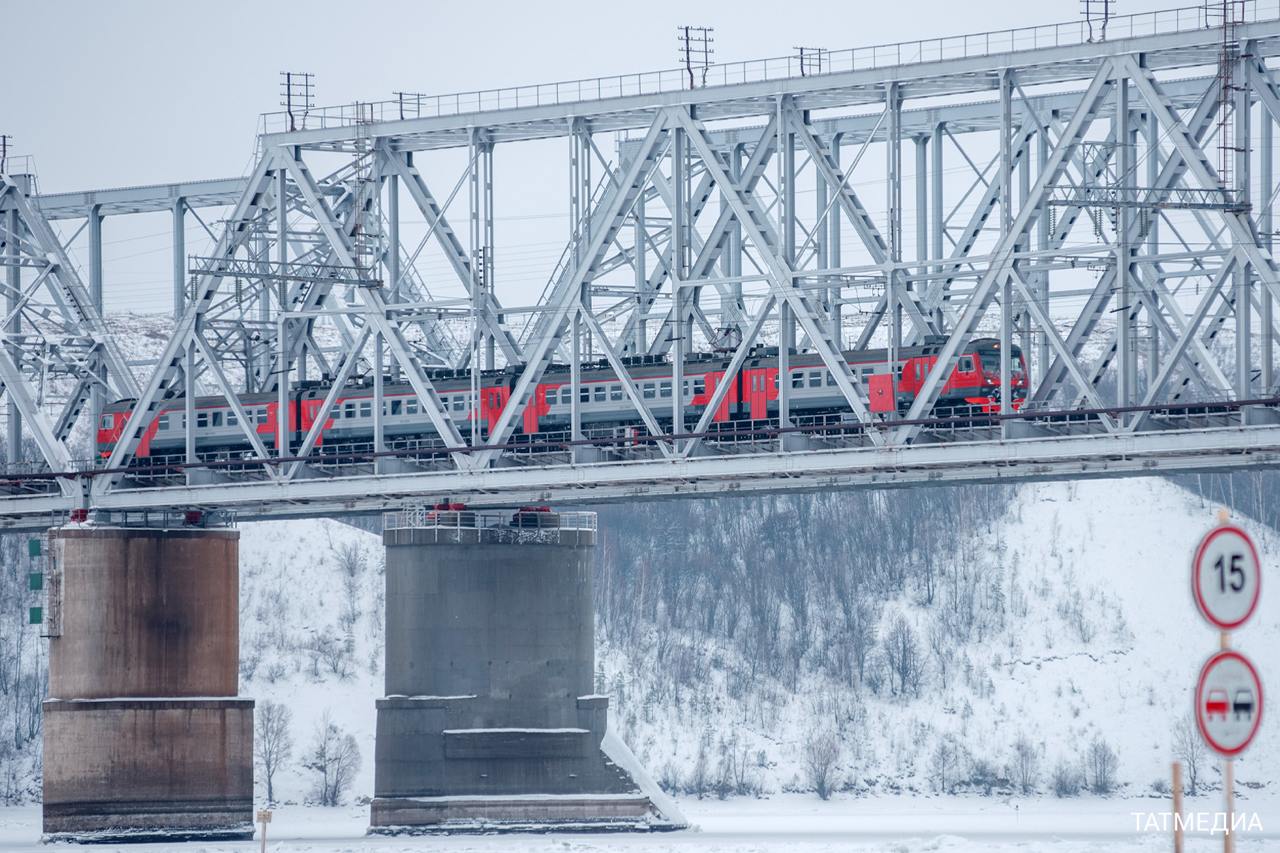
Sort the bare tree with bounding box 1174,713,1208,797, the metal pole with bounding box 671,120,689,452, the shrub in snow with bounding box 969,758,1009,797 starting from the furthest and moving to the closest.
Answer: the shrub in snow with bounding box 969,758,1009,797, the bare tree with bounding box 1174,713,1208,797, the metal pole with bounding box 671,120,689,452

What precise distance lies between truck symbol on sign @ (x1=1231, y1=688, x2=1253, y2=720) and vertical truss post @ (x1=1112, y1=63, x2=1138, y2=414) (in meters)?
41.9

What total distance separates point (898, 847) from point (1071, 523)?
8488 cm

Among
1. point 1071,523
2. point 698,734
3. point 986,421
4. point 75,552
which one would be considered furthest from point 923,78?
point 1071,523

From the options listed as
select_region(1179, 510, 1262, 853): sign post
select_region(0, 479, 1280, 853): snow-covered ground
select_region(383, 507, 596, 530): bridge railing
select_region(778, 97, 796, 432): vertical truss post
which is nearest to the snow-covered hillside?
select_region(0, 479, 1280, 853): snow-covered ground

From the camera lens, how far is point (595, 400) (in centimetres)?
8181

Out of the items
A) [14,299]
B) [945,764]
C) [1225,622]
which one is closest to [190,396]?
[14,299]

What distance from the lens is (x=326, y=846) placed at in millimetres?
75625

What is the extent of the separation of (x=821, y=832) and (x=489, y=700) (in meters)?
16.5

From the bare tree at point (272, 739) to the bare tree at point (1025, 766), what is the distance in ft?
133

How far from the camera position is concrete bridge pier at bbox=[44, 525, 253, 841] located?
7875cm

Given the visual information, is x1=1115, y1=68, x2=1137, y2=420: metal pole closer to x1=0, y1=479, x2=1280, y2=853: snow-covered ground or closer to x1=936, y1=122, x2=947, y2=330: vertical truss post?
x1=936, y1=122, x2=947, y2=330: vertical truss post

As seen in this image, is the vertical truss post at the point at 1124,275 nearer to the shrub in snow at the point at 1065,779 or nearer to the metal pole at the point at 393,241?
the metal pole at the point at 393,241

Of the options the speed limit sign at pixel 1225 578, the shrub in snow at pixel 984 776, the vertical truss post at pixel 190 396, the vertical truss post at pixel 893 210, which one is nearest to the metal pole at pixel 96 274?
the vertical truss post at pixel 190 396

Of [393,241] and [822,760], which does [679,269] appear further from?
[822,760]
